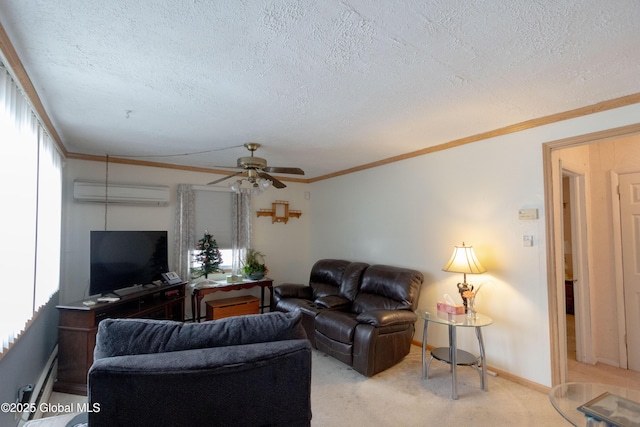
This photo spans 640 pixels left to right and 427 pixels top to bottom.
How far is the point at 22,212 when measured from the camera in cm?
211

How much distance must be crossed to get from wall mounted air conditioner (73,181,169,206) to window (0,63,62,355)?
98cm

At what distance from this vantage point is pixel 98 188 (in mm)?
4043

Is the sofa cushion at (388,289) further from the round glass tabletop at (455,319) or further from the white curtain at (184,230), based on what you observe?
the white curtain at (184,230)

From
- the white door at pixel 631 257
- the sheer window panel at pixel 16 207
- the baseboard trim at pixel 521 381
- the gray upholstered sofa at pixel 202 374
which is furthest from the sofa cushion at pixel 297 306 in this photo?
the white door at pixel 631 257

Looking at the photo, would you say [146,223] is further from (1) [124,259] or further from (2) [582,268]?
(2) [582,268]

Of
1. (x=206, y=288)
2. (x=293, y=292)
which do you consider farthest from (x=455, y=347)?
(x=206, y=288)

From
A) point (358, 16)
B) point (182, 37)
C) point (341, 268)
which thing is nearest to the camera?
point (358, 16)

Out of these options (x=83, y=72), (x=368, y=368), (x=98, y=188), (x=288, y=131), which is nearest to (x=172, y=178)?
(x=98, y=188)

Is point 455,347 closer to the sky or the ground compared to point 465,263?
closer to the ground

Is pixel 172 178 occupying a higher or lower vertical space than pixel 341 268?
higher

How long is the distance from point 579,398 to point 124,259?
13.9 ft

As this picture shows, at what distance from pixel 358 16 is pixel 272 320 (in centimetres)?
155

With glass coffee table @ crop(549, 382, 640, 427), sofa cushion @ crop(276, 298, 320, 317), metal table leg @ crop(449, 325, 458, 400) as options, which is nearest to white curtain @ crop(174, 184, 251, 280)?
sofa cushion @ crop(276, 298, 320, 317)

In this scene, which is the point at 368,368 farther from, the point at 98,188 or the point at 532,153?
the point at 98,188
